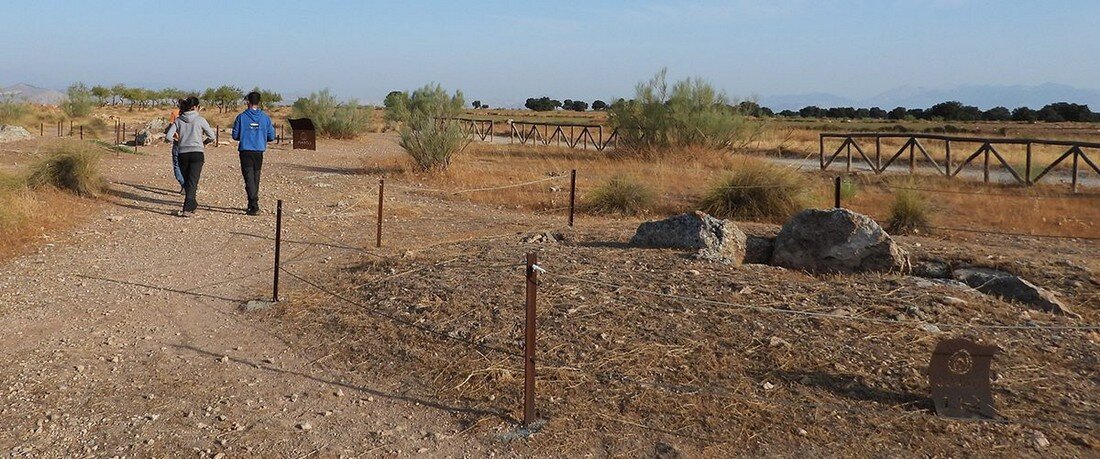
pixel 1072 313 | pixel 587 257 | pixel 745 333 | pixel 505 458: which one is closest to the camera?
pixel 505 458

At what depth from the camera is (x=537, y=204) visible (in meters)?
14.1

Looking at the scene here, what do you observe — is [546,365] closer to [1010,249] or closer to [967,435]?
[967,435]

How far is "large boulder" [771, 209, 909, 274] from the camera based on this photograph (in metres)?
8.56

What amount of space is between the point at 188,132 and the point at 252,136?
0.81m

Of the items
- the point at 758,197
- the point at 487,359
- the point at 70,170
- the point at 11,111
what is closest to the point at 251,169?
the point at 70,170

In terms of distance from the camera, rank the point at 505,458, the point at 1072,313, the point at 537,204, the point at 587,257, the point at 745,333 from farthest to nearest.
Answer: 1. the point at 537,204
2. the point at 587,257
3. the point at 1072,313
4. the point at 745,333
5. the point at 505,458

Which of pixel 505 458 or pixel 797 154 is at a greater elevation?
pixel 797 154

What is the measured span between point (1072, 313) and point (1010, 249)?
398cm

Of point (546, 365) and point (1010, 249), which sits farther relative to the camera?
point (1010, 249)

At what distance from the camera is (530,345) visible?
15.1 ft

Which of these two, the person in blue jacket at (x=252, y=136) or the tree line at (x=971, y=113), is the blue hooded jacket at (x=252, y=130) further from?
the tree line at (x=971, y=113)

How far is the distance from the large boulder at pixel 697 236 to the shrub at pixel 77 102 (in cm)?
4103

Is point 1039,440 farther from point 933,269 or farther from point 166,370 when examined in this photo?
point 166,370

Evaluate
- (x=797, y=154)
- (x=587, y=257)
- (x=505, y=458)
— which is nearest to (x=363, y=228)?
(x=587, y=257)
